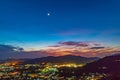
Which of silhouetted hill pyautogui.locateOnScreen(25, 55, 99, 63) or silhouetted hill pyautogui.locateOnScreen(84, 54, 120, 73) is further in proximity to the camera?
silhouetted hill pyautogui.locateOnScreen(25, 55, 99, 63)

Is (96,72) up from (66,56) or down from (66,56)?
down

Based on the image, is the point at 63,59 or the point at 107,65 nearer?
the point at 107,65

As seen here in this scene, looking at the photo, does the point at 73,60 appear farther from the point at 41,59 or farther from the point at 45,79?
the point at 45,79

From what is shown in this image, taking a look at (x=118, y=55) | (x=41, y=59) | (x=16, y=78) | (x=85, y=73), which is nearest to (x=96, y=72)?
(x=85, y=73)

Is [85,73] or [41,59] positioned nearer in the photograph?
[85,73]

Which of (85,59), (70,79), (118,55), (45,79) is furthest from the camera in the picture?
(85,59)

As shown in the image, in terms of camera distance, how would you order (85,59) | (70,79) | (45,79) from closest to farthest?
1. (70,79)
2. (45,79)
3. (85,59)

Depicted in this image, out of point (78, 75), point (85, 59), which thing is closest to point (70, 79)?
point (78, 75)

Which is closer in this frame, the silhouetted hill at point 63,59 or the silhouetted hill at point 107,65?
the silhouetted hill at point 107,65

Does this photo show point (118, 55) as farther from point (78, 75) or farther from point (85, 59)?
point (85, 59)
